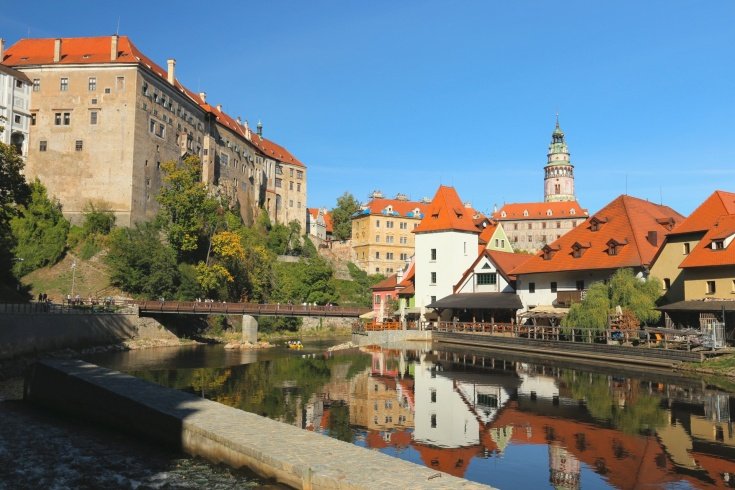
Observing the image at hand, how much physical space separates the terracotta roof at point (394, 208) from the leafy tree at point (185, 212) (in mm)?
45152

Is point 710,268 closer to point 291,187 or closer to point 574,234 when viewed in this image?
point 574,234

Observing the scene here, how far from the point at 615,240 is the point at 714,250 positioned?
27.8ft

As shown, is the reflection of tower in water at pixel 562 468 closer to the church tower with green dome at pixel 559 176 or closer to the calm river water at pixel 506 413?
the calm river water at pixel 506 413

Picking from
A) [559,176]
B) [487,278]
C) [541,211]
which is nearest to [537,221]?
[541,211]

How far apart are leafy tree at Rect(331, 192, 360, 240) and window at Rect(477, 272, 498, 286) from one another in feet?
196

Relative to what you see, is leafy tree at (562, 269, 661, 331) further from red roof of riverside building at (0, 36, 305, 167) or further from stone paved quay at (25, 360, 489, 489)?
red roof of riverside building at (0, 36, 305, 167)

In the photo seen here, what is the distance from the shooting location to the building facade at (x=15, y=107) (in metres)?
60.7

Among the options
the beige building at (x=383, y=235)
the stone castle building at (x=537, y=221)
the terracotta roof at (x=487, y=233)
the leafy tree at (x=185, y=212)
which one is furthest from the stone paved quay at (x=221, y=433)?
the stone castle building at (x=537, y=221)

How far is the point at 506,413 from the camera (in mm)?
21078

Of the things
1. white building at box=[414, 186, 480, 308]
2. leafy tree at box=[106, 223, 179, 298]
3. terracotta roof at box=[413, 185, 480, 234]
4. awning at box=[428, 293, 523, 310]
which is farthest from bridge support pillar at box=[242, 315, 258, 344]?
terracotta roof at box=[413, 185, 480, 234]

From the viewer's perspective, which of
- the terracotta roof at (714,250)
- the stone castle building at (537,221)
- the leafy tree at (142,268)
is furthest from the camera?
the stone castle building at (537,221)

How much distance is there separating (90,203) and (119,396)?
5090 centimetres

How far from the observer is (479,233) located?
60.3 metres

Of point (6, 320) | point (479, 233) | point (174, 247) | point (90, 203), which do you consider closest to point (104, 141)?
point (90, 203)
